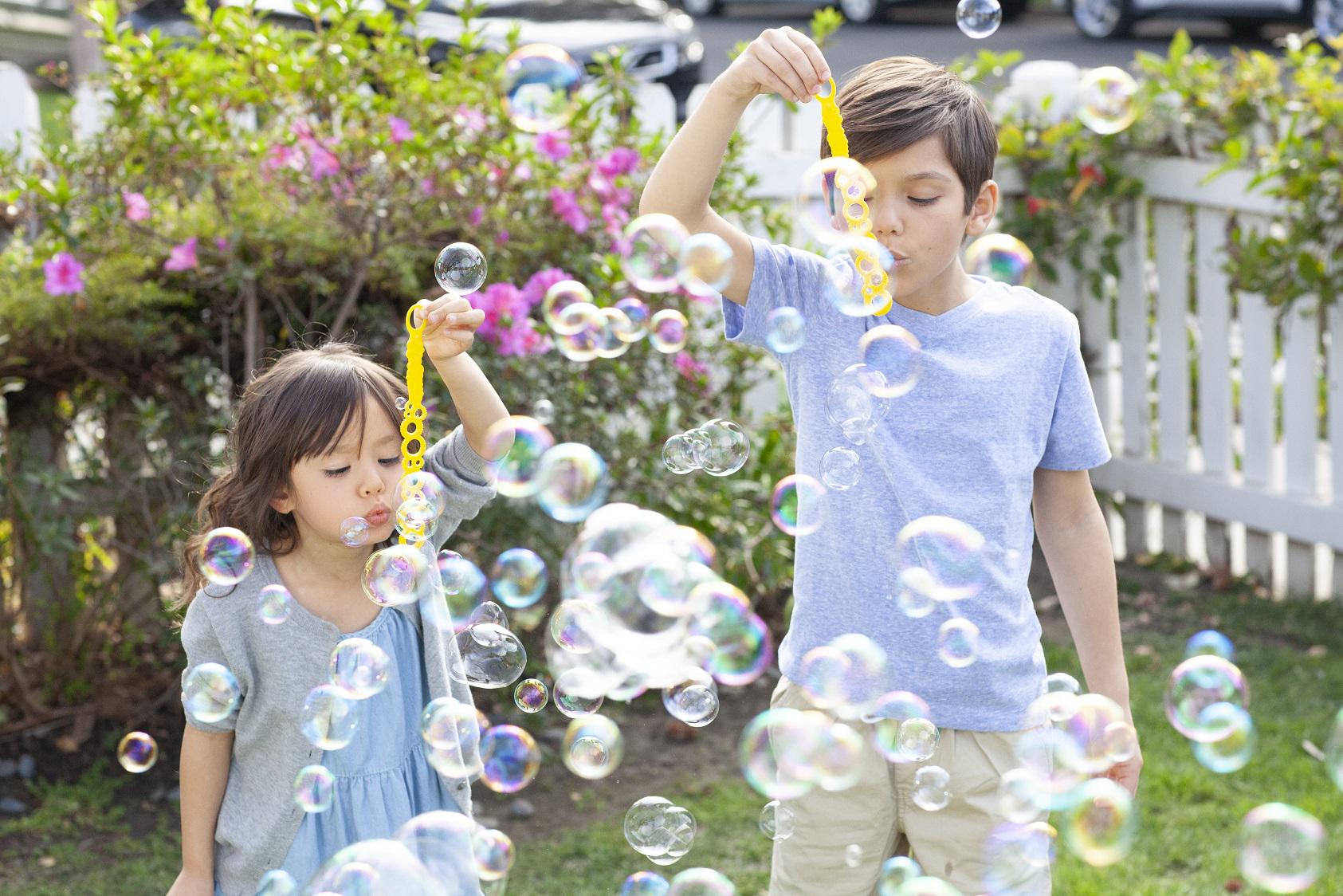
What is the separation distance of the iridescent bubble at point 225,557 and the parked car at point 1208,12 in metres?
12.5

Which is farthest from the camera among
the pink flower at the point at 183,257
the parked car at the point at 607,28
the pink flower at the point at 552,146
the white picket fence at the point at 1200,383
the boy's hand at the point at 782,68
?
the parked car at the point at 607,28

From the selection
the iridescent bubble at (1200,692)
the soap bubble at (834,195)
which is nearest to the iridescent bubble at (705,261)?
the soap bubble at (834,195)

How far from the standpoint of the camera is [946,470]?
2.32 metres

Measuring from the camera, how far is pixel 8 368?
3742 mm

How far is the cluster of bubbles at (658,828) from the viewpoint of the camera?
2561 millimetres

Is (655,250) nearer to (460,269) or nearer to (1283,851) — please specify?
(460,269)

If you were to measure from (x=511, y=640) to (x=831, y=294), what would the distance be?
0.72 m

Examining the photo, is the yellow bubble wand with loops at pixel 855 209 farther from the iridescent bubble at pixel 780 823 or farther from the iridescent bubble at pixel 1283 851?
the iridescent bubble at pixel 1283 851

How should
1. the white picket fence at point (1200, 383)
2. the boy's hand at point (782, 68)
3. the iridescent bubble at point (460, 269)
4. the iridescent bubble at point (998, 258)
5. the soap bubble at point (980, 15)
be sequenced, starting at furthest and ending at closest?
the white picket fence at point (1200, 383)
the soap bubble at point (980, 15)
the iridescent bubble at point (998, 258)
the iridescent bubble at point (460, 269)
the boy's hand at point (782, 68)

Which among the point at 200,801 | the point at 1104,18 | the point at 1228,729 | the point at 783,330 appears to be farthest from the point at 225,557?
the point at 1104,18

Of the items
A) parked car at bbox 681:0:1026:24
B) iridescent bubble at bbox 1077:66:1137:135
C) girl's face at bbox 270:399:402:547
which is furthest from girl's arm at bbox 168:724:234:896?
parked car at bbox 681:0:1026:24

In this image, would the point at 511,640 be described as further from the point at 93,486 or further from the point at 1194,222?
the point at 1194,222

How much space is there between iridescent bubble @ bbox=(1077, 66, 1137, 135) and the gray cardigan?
5.55 ft

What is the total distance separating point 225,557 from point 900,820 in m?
1.05
